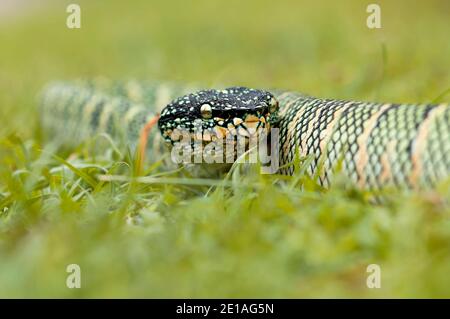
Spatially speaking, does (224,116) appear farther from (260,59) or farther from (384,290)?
(260,59)

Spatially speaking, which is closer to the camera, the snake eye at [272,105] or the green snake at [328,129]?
the green snake at [328,129]

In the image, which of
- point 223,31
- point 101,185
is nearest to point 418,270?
point 101,185
